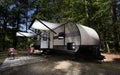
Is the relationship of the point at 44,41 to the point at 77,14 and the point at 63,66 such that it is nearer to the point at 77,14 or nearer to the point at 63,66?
the point at 77,14

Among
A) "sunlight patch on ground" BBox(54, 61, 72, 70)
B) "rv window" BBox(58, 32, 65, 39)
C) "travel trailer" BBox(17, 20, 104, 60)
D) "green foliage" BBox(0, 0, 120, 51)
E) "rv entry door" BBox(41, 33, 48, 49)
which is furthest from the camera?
"green foliage" BBox(0, 0, 120, 51)

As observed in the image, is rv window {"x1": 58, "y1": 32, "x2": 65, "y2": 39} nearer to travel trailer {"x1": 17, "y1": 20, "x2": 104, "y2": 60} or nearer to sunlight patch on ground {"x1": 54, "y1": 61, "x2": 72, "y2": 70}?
travel trailer {"x1": 17, "y1": 20, "x2": 104, "y2": 60}

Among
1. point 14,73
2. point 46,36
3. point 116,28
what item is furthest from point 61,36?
point 116,28

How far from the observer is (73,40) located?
13203mm

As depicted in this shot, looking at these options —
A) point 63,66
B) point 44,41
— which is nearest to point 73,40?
point 63,66

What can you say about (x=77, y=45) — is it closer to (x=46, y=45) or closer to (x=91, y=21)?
(x=46, y=45)

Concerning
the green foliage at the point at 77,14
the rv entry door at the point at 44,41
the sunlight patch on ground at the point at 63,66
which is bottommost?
the sunlight patch on ground at the point at 63,66

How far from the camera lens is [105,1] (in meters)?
19.4

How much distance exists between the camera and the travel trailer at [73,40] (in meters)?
12.9

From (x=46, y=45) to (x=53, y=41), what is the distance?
137 cm

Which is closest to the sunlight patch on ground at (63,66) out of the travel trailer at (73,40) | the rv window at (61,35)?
the travel trailer at (73,40)

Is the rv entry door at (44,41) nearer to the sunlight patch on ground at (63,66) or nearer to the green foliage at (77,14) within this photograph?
the green foliage at (77,14)

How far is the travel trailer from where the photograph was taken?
1292 centimetres

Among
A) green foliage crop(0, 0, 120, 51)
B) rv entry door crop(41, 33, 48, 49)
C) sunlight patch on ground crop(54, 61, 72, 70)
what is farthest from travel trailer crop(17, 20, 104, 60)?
green foliage crop(0, 0, 120, 51)
